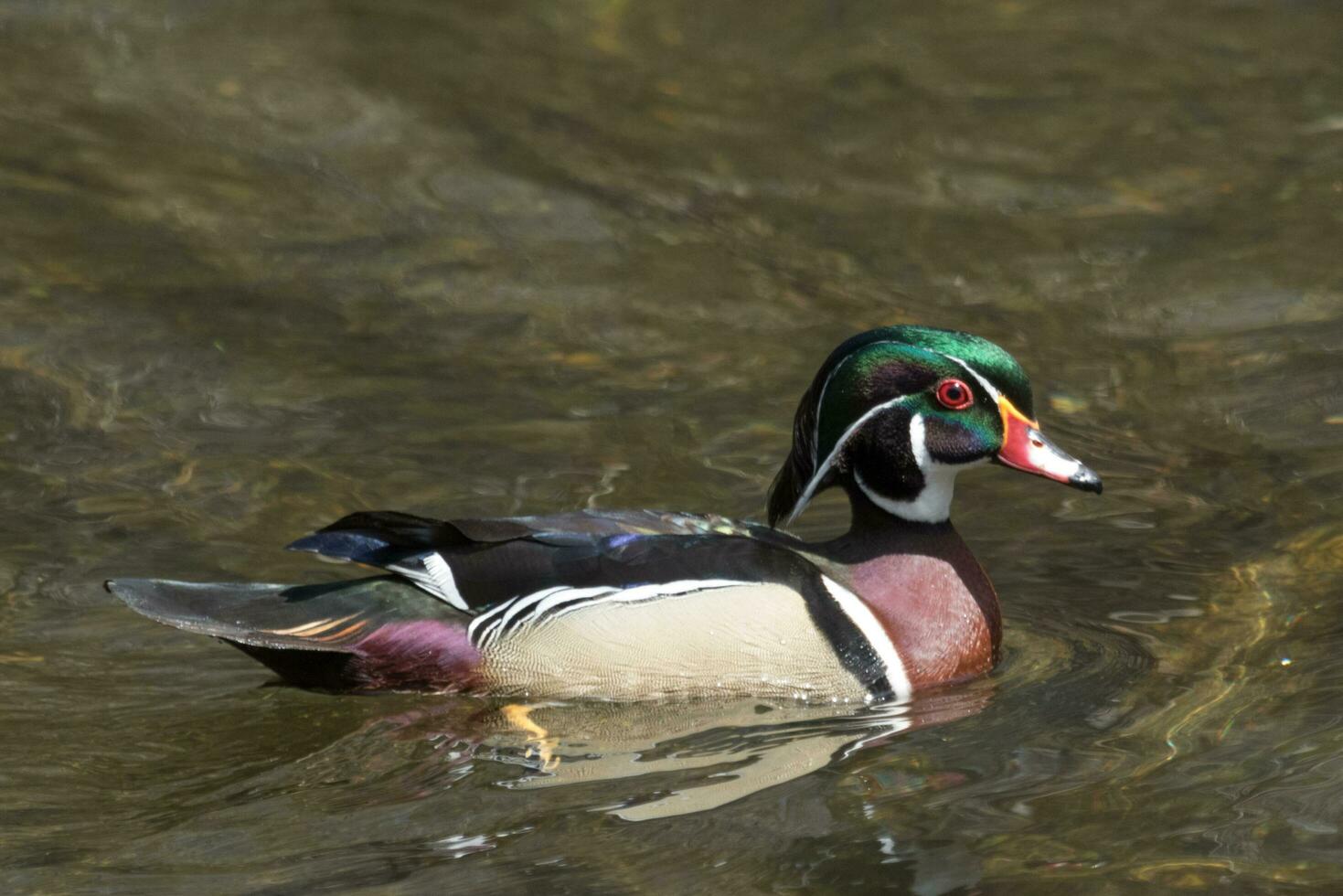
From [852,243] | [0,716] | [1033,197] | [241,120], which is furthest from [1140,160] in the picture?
[0,716]

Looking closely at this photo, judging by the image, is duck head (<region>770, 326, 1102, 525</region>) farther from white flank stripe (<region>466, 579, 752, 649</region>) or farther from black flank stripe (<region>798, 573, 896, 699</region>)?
white flank stripe (<region>466, 579, 752, 649</region>)

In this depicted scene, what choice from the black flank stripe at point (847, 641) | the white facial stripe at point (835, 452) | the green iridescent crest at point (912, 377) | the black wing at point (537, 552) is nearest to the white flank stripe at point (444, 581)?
the black wing at point (537, 552)

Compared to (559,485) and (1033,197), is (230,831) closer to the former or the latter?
(559,485)

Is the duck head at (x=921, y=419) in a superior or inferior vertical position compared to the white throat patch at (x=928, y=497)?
superior

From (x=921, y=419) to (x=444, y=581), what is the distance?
1.58 m

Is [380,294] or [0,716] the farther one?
[380,294]

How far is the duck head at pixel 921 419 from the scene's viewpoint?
6340 millimetres

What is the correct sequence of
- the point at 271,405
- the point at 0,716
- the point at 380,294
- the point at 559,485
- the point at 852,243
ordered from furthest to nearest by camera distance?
the point at 852,243 < the point at 380,294 < the point at 271,405 < the point at 559,485 < the point at 0,716

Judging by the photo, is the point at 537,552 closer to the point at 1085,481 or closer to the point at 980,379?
the point at 980,379

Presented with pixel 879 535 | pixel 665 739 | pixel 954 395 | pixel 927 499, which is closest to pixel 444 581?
pixel 665 739

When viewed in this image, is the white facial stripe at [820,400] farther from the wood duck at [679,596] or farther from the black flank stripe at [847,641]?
the black flank stripe at [847,641]

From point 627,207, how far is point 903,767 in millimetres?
5707

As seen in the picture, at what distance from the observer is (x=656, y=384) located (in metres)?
8.91

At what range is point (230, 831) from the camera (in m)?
5.31
